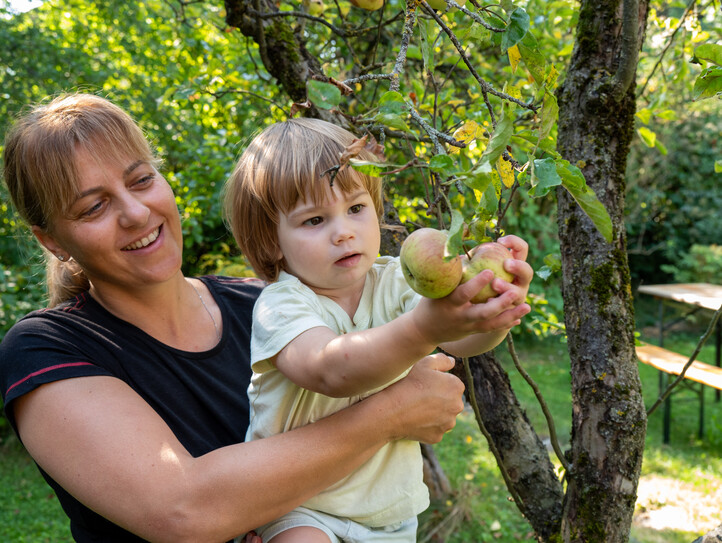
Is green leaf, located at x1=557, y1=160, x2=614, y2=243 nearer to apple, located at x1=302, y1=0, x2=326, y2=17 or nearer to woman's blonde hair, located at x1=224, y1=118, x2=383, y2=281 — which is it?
woman's blonde hair, located at x1=224, y1=118, x2=383, y2=281

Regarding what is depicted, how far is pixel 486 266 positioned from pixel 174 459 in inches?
30.7

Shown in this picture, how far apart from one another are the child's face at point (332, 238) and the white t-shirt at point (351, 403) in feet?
0.19

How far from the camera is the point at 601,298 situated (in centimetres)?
148

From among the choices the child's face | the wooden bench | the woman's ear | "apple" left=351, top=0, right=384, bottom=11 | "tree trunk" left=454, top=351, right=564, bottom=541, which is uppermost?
"apple" left=351, top=0, right=384, bottom=11

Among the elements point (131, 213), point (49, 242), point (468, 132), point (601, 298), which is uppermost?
point (468, 132)

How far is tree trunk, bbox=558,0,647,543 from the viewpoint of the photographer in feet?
4.71

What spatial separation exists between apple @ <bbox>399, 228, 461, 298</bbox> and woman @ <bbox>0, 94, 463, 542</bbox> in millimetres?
545

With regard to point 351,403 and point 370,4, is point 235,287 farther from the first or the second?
point 370,4

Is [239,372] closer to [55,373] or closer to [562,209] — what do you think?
[55,373]

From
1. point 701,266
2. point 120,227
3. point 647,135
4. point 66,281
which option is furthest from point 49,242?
point 701,266

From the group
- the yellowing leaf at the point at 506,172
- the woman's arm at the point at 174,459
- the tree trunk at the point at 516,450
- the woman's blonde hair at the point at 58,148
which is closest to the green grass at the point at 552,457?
the tree trunk at the point at 516,450

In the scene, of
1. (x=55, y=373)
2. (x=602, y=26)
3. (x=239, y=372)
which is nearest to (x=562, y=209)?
(x=602, y=26)

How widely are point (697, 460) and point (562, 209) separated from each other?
169 inches

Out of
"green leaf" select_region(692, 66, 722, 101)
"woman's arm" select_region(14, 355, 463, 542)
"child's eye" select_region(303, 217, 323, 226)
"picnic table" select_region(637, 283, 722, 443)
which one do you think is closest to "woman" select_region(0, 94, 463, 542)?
"woman's arm" select_region(14, 355, 463, 542)
